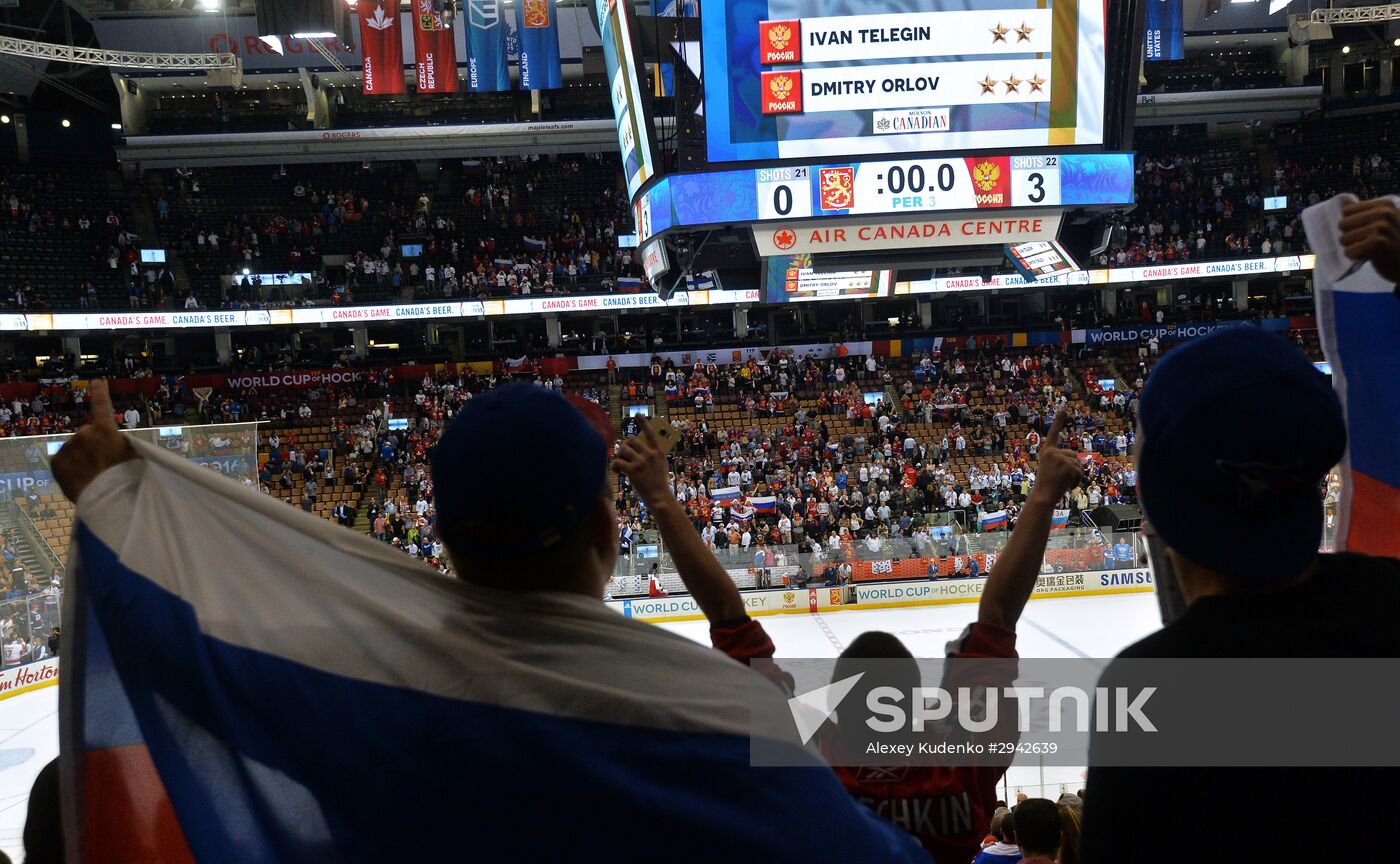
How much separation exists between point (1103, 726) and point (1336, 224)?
97 centimetres

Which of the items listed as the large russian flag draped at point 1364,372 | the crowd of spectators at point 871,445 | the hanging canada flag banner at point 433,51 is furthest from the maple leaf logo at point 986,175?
the hanging canada flag banner at point 433,51

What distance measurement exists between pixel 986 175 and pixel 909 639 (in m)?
8.92

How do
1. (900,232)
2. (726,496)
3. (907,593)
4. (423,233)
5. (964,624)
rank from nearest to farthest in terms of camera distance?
(900,232)
(964,624)
(907,593)
(726,496)
(423,233)

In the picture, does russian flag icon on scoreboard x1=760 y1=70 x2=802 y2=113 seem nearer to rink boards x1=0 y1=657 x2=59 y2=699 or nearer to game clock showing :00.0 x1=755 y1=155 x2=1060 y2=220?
game clock showing :00.0 x1=755 y1=155 x2=1060 y2=220

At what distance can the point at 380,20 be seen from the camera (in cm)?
2916

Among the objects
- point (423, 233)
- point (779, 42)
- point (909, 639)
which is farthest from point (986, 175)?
point (423, 233)

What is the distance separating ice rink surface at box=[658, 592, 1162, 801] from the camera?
15.7 meters

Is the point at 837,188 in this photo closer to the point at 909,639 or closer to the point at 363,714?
the point at 909,639

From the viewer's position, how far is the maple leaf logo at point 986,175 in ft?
33.8

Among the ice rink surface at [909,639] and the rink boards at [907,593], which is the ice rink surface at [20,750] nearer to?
the ice rink surface at [909,639]

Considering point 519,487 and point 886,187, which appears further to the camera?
point 886,187

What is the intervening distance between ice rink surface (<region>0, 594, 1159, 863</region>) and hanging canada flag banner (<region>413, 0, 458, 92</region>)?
19.6 metres

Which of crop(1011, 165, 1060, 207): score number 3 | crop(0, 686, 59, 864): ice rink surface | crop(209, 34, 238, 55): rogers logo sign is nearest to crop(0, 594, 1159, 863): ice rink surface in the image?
crop(0, 686, 59, 864): ice rink surface

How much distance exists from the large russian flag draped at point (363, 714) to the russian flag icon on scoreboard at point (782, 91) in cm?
978
